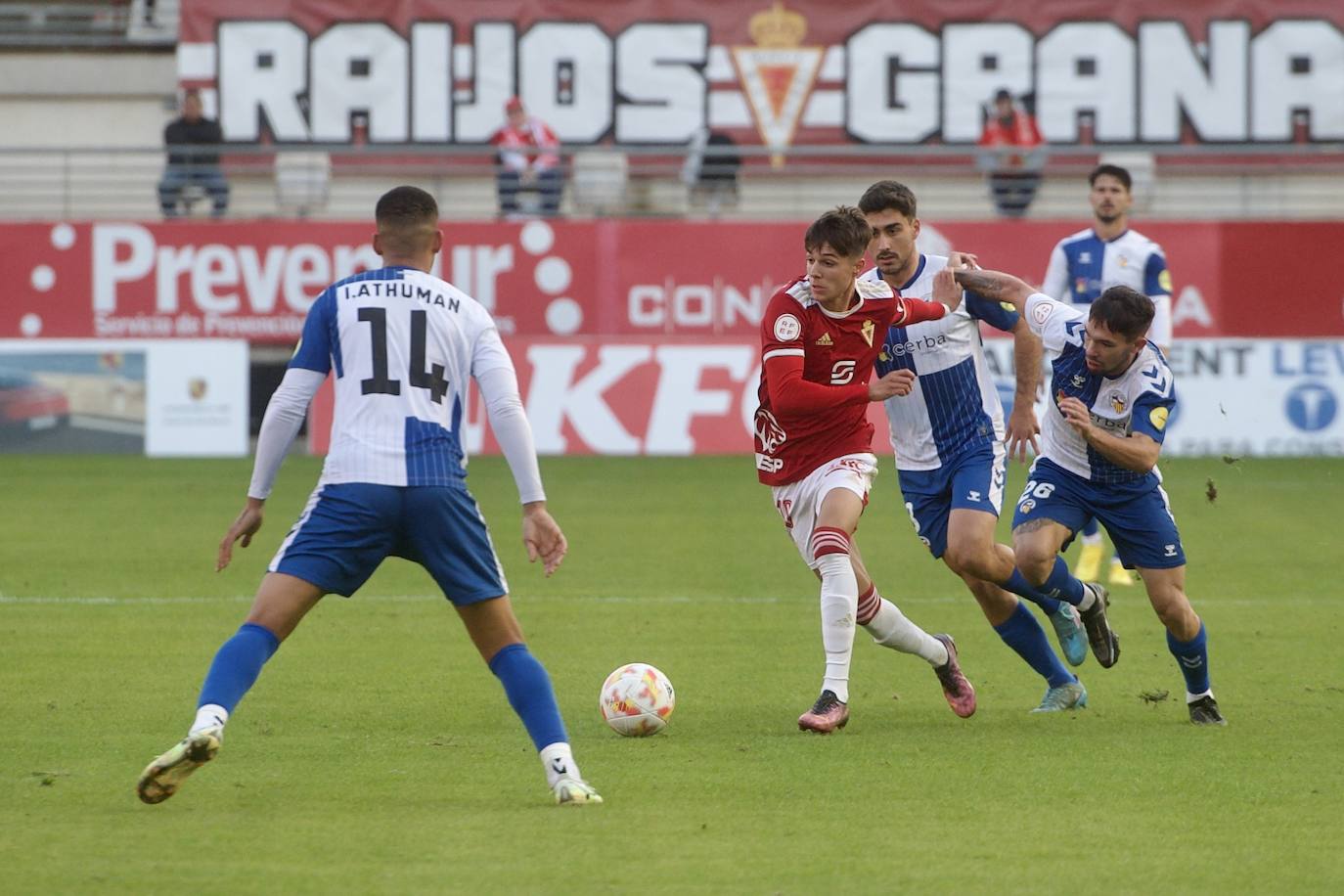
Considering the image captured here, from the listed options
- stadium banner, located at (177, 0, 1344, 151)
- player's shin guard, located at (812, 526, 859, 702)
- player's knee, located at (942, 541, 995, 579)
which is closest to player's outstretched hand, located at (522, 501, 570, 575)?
player's shin guard, located at (812, 526, 859, 702)

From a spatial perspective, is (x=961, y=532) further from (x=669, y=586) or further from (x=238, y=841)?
(x=669, y=586)

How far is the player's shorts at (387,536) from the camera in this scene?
6.01 m

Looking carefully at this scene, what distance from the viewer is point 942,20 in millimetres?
27625

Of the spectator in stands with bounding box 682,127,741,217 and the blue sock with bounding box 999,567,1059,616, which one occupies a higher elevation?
the spectator in stands with bounding box 682,127,741,217

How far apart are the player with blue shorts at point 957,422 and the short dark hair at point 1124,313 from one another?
80cm

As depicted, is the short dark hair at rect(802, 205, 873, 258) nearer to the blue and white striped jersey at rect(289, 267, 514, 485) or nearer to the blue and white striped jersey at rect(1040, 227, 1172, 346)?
the blue and white striped jersey at rect(289, 267, 514, 485)

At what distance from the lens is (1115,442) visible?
7625 millimetres

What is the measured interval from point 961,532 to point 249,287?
52.7 ft

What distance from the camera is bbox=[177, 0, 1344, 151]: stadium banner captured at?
27375mm

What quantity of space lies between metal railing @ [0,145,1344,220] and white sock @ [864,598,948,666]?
17131 millimetres

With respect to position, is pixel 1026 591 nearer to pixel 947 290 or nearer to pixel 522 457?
pixel 947 290

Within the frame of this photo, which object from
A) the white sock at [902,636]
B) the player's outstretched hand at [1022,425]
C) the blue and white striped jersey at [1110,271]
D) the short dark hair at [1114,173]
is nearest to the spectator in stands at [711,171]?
the blue and white striped jersey at [1110,271]

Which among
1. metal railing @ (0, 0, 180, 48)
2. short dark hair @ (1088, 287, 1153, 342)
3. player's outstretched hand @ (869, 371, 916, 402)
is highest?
metal railing @ (0, 0, 180, 48)

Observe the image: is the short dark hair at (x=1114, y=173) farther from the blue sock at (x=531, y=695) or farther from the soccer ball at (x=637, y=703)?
the blue sock at (x=531, y=695)
